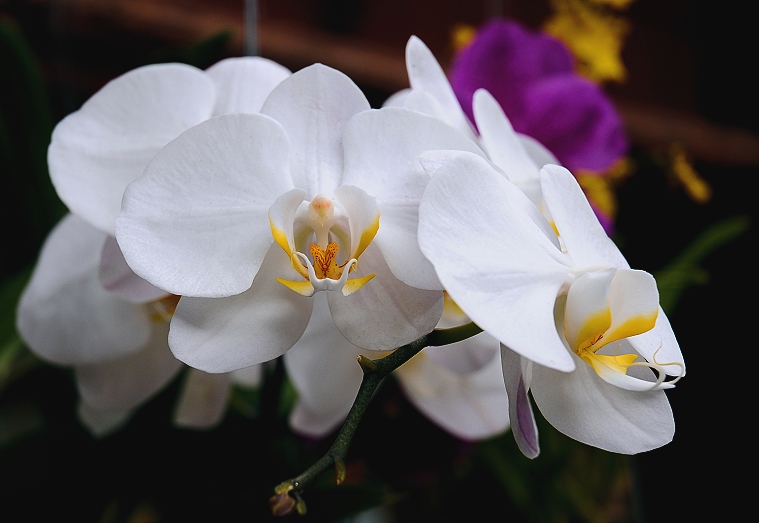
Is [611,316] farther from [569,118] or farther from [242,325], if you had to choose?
[569,118]

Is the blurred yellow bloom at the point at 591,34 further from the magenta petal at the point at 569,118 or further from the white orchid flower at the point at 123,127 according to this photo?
the white orchid flower at the point at 123,127

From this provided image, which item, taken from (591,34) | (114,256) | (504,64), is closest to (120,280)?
(114,256)

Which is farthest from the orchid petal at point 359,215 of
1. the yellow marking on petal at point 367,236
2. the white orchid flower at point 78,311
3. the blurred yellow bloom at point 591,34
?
the blurred yellow bloom at point 591,34

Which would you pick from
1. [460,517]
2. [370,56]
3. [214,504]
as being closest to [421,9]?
[370,56]


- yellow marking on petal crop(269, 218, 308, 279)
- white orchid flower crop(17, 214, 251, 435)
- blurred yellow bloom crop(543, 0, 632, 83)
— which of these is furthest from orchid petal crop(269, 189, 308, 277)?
blurred yellow bloom crop(543, 0, 632, 83)

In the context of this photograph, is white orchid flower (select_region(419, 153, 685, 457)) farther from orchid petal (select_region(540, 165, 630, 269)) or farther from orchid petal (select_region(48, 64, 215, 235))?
orchid petal (select_region(48, 64, 215, 235))

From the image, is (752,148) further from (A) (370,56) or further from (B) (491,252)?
(B) (491,252)
